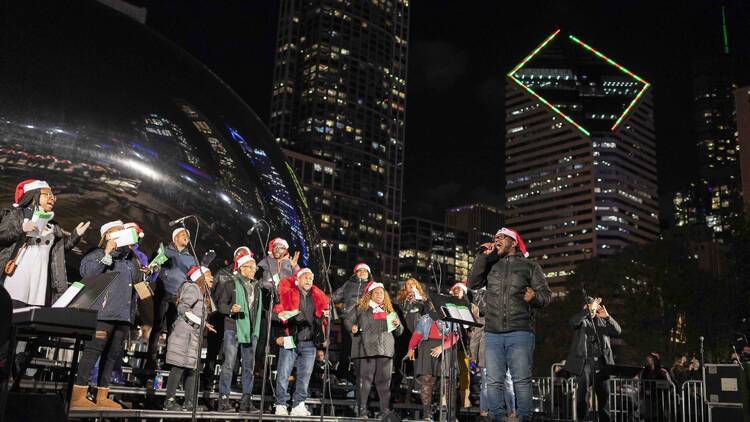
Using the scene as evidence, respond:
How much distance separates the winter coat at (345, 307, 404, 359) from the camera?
32.1 feet

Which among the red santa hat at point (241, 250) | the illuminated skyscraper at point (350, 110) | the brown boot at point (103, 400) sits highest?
the illuminated skyscraper at point (350, 110)

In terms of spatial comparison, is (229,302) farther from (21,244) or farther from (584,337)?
(584,337)

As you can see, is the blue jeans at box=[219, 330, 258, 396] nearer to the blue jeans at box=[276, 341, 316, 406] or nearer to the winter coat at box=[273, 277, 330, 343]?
the blue jeans at box=[276, 341, 316, 406]

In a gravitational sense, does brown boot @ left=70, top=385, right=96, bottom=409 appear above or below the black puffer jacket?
below

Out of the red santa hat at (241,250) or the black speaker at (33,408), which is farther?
the red santa hat at (241,250)

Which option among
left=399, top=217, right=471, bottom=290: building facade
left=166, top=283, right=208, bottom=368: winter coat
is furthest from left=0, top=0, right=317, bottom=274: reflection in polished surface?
left=399, top=217, right=471, bottom=290: building facade

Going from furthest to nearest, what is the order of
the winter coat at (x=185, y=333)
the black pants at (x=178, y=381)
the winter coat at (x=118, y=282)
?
the winter coat at (x=185, y=333)
the black pants at (x=178, y=381)
the winter coat at (x=118, y=282)

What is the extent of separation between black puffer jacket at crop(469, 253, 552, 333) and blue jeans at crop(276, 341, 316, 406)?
3.32 metres

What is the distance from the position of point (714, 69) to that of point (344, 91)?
367ft

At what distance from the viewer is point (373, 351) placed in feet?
32.0

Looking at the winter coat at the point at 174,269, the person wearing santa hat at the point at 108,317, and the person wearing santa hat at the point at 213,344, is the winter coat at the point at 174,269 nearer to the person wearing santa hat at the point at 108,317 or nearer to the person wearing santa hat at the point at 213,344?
the person wearing santa hat at the point at 213,344

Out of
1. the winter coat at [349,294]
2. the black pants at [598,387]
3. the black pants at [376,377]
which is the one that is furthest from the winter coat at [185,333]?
the black pants at [598,387]

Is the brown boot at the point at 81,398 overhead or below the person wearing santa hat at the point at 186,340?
below

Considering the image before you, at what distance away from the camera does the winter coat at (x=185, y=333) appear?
26.7 ft
